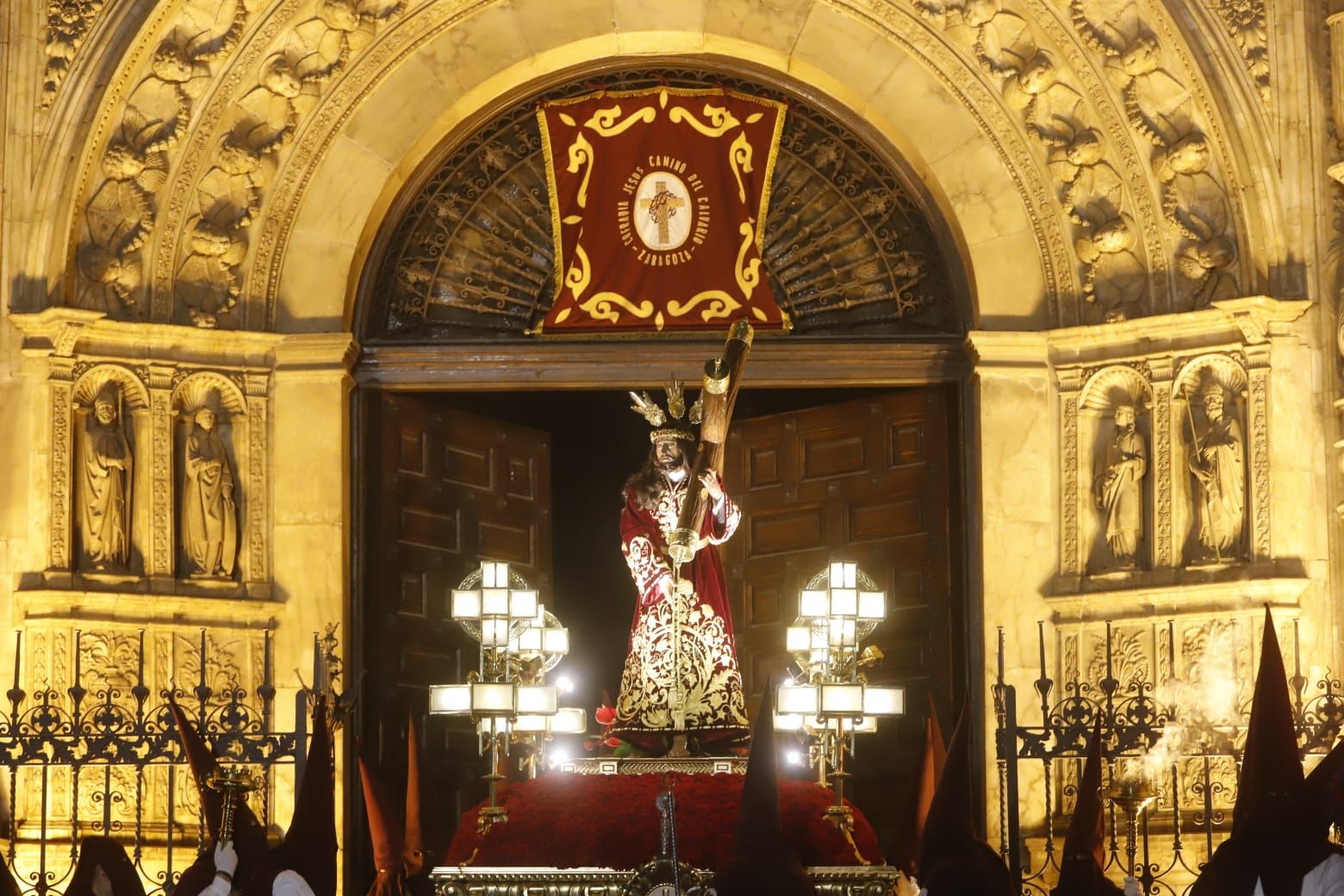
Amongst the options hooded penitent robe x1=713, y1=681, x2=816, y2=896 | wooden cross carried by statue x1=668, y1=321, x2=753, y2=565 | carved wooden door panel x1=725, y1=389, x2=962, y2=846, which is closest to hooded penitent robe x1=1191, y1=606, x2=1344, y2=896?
hooded penitent robe x1=713, y1=681, x2=816, y2=896

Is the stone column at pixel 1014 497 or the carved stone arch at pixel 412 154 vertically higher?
the carved stone arch at pixel 412 154

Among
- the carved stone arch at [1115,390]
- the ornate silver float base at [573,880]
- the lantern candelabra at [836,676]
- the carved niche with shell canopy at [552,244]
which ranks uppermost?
the carved niche with shell canopy at [552,244]

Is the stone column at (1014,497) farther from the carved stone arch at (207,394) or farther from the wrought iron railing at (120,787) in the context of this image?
the carved stone arch at (207,394)

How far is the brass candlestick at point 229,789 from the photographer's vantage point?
11531 millimetres

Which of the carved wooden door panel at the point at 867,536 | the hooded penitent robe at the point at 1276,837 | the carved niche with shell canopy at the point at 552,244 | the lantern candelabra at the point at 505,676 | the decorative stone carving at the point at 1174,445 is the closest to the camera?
the hooded penitent robe at the point at 1276,837

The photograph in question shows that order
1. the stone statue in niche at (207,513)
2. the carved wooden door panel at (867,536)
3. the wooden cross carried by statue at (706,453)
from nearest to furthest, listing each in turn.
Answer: the wooden cross carried by statue at (706,453), the stone statue in niche at (207,513), the carved wooden door panel at (867,536)

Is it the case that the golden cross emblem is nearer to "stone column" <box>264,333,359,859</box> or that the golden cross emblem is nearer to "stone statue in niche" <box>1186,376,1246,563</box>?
"stone column" <box>264,333,359,859</box>

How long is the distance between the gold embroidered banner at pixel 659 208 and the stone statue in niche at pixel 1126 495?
2622 millimetres

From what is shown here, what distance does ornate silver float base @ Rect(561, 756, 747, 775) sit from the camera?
1366 centimetres

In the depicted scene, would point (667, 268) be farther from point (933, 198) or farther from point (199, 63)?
point (199, 63)

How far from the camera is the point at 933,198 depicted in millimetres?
17781

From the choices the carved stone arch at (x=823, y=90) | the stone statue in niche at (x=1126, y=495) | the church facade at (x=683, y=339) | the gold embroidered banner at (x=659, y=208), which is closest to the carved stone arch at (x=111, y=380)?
the church facade at (x=683, y=339)

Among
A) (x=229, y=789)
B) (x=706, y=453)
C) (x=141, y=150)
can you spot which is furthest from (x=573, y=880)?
(x=141, y=150)

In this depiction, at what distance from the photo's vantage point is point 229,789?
38.5ft
